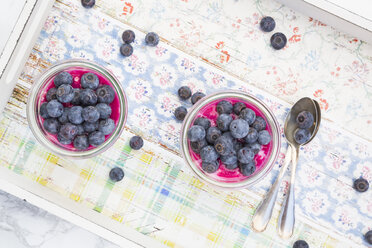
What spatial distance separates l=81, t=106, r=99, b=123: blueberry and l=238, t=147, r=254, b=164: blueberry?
0.42 metres

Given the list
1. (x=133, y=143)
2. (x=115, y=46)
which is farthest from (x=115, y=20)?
(x=133, y=143)

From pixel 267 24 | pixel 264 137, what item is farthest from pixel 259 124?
pixel 267 24

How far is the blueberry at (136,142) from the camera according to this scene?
1.31m

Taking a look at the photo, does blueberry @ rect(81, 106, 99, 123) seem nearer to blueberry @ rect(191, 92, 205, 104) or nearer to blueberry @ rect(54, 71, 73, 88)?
blueberry @ rect(54, 71, 73, 88)

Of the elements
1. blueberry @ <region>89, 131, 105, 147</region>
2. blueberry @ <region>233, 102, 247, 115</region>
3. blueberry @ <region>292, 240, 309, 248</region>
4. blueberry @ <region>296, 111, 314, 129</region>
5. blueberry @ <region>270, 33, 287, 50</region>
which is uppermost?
blueberry @ <region>270, 33, 287, 50</region>

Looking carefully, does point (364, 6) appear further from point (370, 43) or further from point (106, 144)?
point (106, 144)

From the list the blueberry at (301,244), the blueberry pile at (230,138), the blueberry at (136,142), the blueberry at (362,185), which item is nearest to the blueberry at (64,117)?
the blueberry at (136,142)

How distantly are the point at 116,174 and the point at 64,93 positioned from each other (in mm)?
345

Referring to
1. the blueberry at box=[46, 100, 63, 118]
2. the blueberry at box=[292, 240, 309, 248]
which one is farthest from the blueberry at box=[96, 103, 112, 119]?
the blueberry at box=[292, 240, 309, 248]

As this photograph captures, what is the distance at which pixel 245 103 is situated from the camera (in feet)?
3.98

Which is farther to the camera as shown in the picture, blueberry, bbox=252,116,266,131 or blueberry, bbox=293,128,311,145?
blueberry, bbox=293,128,311,145

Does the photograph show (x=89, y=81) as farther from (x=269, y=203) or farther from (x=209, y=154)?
(x=269, y=203)

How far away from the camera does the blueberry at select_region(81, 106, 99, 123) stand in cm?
111

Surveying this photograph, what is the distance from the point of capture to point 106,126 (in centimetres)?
114
